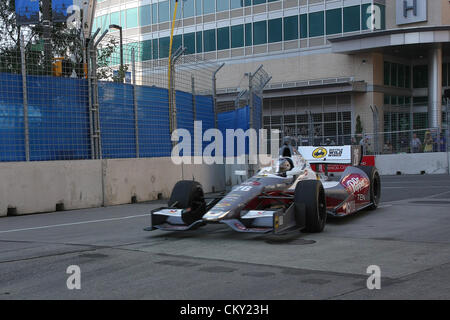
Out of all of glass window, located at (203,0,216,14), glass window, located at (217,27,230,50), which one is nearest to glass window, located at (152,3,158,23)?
glass window, located at (203,0,216,14)

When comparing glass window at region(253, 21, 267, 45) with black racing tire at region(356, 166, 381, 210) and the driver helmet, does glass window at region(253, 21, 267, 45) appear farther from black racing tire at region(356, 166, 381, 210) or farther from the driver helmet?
the driver helmet

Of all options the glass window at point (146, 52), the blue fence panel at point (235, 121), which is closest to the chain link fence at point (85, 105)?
the glass window at point (146, 52)

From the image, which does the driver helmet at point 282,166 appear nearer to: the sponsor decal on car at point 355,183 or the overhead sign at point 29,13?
the sponsor decal on car at point 355,183

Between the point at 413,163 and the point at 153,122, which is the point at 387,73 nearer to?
the point at 413,163

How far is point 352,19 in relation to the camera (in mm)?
34562

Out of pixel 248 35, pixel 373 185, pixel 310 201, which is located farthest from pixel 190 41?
pixel 310 201

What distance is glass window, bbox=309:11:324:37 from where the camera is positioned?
35884mm

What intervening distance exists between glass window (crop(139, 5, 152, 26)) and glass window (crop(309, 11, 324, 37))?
1320 centimetres

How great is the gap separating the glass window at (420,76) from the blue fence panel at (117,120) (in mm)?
29335

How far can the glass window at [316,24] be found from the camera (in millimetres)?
35884

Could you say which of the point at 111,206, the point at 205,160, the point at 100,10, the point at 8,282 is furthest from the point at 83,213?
the point at 100,10

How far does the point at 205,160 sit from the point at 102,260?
9424 mm

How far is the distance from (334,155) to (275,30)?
2740 centimetres
